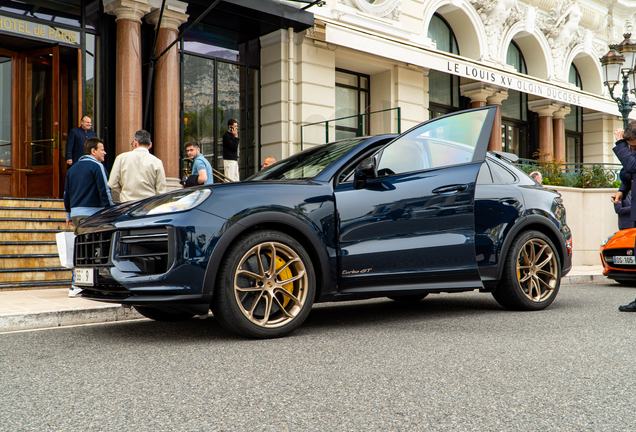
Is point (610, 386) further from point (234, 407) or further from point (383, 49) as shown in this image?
point (383, 49)

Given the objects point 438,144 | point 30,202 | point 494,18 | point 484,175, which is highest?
point 494,18

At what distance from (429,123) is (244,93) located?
30.9 feet

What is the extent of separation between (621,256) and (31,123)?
1090 cm

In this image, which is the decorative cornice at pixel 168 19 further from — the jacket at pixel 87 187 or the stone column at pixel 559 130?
the stone column at pixel 559 130

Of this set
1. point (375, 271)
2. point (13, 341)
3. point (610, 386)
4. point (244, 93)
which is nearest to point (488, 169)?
point (375, 271)

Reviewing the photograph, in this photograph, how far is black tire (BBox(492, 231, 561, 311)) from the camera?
551cm

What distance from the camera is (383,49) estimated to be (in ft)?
42.6

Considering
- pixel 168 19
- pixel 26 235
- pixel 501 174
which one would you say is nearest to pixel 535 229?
pixel 501 174

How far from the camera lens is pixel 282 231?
4379 millimetres

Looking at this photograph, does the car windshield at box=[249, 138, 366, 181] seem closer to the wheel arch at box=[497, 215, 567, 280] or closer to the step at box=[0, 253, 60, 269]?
the wheel arch at box=[497, 215, 567, 280]

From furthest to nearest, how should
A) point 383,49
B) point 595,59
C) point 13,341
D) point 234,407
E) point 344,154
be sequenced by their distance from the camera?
point 595,59 < point 383,49 < point 344,154 < point 13,341 < point 234,407

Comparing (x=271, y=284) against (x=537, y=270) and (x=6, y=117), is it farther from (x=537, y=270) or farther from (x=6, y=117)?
(x=6, y=117)

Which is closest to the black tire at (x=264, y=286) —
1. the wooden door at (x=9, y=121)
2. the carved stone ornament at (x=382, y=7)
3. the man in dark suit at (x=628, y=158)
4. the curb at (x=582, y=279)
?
the man in dark suit at (x=628, y=158)

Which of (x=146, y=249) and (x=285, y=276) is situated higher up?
(x=146, y=249)
